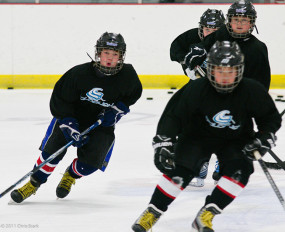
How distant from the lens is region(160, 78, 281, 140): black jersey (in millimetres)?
2756

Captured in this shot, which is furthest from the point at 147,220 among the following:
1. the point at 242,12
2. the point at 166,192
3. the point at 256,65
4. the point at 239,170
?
the point at 242,12

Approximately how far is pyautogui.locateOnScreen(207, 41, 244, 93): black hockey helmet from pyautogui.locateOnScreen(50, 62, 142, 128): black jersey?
2.76 feet

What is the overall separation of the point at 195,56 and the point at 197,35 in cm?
54

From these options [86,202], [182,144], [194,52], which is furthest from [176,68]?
[182,144]

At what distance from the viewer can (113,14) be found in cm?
816

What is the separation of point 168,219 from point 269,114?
0.69 m

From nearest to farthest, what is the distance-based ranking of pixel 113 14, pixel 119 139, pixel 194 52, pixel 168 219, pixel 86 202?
pixel 168 219 → pixel 86 202 → pixel 194 52 → pixel 119 139 → pixel 113 14

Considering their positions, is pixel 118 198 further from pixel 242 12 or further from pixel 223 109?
pixel 242 12

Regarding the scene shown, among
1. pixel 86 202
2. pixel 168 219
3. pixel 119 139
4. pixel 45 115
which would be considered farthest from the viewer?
pixel 45 115

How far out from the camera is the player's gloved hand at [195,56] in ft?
12.7

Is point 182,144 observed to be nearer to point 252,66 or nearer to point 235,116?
point 235,116

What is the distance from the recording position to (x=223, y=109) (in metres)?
2.75

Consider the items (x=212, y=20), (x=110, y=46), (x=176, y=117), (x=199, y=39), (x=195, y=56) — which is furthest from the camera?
(x=199, y=39)

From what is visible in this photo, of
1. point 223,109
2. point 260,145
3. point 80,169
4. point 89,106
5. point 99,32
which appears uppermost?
point 223,109
